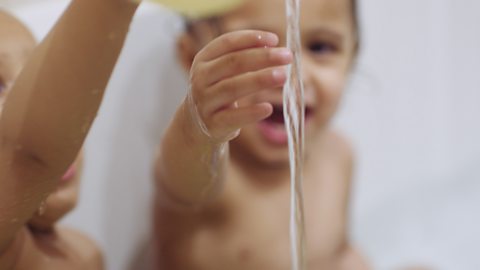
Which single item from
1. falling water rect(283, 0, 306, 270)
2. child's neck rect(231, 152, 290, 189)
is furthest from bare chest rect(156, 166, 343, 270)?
falling water rect(283, 0, 306, 270)

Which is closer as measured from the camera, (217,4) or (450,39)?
(217,4)

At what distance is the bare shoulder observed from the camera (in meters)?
0.65

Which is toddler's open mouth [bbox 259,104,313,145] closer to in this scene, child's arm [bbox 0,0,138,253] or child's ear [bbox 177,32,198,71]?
child's ear [bbox 177,32,198,71]

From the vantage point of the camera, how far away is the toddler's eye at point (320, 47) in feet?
2.56

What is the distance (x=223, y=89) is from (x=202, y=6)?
0.34m

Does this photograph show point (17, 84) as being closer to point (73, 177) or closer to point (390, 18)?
point (73, 177)

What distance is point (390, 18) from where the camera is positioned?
3.76ft

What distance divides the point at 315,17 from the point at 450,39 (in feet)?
1.68

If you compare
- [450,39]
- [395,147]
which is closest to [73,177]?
[395,147]

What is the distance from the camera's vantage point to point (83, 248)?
0.67 metres

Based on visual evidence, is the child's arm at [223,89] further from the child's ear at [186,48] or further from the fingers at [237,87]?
the child's ear at [186,48]

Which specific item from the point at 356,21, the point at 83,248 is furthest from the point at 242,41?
the point at 356,21

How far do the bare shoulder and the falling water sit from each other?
195 millimetres

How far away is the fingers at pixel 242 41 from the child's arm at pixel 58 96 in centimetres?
6
